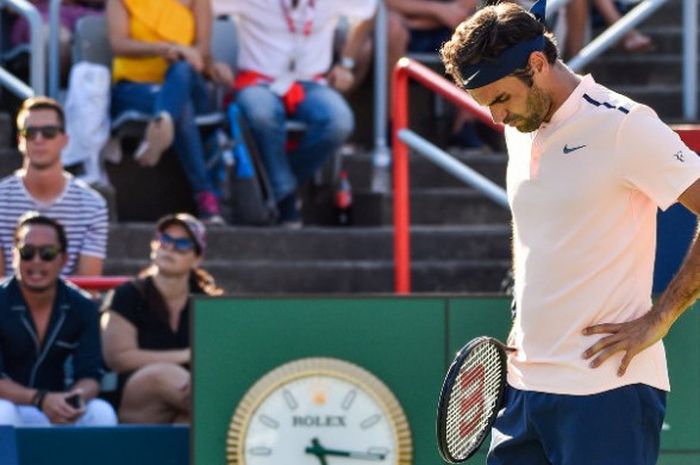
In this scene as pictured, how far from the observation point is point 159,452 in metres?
7.12

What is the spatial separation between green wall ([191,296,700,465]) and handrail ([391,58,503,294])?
4.79 feet

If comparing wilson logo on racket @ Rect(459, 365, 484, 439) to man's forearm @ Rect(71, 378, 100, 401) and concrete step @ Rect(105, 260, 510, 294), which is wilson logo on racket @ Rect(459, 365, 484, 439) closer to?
man's forearm @ Rect(71, 378, 100, 401)

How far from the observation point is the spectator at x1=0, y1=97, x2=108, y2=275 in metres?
8.48

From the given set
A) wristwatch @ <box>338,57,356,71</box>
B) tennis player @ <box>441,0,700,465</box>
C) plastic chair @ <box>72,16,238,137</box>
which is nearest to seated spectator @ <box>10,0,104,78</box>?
plastic chair @ <box>72,16,238,137</box>

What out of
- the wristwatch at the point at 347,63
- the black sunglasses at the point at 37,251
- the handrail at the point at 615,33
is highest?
the handrail at the point at 615,33

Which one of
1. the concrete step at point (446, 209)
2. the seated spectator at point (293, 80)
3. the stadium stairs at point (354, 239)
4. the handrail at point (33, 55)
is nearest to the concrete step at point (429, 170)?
the stadium stairs at point (354, 239)

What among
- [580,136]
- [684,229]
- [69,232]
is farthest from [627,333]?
[69,232]

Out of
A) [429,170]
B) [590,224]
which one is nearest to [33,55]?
[429,170]

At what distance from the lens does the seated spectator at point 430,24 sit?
10.3 m

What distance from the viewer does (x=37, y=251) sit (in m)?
7.79

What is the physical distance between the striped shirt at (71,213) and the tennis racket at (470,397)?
11.8ft

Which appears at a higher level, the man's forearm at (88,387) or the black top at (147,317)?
the black top at (147,317)

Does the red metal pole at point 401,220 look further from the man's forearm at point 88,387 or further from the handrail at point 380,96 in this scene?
the man's forearm at point 88,387

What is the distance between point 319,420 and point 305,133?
2.80 metres
